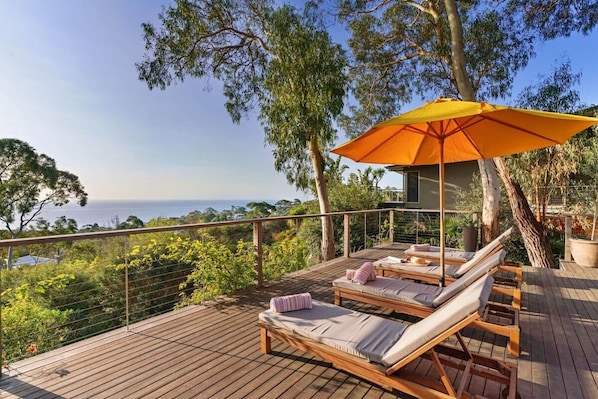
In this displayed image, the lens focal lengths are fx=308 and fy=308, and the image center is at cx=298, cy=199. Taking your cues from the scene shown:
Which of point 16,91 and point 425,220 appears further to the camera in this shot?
point 16,91

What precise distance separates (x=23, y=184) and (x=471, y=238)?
28086mm

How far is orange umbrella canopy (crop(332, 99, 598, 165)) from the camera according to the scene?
271 centimetres

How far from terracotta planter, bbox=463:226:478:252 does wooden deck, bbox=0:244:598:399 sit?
3.00m

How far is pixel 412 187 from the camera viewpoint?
1633 centimetres

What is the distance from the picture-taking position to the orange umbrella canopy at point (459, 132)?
271 cm

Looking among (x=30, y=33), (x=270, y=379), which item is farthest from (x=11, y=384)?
(x=30, y=33)

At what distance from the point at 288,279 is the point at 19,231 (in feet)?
86.1

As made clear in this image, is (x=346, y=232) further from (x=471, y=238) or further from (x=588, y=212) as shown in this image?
(x=588, y=212)

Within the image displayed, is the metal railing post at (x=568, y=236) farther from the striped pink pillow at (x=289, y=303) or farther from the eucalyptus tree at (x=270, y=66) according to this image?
the striped pink pillow at (x=289, y=303)

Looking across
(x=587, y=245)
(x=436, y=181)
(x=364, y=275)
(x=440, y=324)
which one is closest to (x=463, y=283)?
(x=364, y=275)

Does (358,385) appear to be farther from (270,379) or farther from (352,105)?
(352,105)

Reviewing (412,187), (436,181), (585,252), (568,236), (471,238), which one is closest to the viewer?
(585,252)

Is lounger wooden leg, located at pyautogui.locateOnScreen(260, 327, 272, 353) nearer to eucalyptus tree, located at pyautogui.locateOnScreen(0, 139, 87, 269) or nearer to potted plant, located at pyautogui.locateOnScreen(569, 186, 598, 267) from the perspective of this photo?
potted plant, located at pyautogui.locateOnScreen(569, 186, 598, 267)

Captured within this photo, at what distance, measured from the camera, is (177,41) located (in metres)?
9.98
